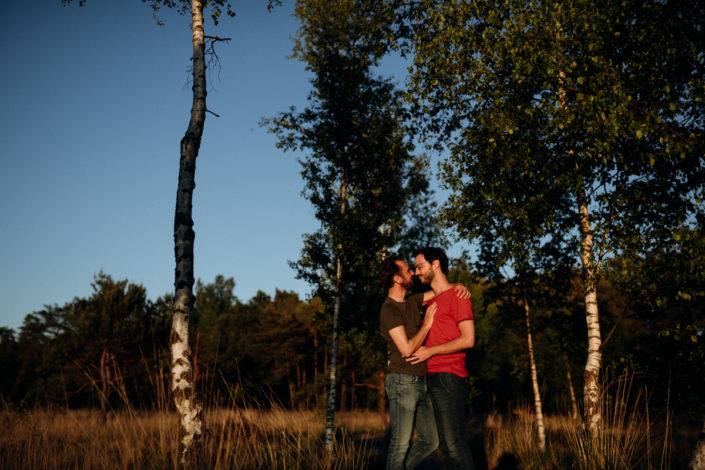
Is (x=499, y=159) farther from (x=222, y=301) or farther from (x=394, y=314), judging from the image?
(x=222, y=301)

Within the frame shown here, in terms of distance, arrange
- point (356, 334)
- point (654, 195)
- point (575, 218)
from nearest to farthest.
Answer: point (654, 195), point (575, 218), point (356, 334)

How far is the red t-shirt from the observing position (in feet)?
12.9

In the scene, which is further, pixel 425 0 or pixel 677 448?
pixel 677 448

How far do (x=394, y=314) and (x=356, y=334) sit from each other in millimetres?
12589

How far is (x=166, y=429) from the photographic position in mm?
4879

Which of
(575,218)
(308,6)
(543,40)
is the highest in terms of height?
(308,6)

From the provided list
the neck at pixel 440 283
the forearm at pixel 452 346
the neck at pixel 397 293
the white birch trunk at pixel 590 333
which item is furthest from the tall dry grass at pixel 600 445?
the neck at pixel 397 293

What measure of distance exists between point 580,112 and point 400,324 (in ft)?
14.8

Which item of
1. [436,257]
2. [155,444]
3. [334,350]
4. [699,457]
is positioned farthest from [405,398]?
Result: [334,350]

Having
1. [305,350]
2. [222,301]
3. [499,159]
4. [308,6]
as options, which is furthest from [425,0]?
[222,301]

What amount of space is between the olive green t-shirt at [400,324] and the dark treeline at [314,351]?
99cm

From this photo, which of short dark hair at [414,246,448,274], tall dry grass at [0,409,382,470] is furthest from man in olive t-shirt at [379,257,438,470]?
tall dry grass at [0,409,382,470]

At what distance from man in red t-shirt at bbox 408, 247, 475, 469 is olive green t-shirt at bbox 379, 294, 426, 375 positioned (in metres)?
0.10

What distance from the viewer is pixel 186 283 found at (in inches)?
205
